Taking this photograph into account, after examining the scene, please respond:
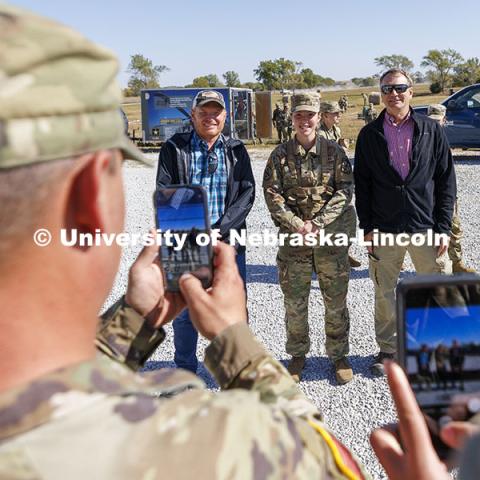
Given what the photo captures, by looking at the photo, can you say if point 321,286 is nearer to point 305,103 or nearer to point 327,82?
point 305,103

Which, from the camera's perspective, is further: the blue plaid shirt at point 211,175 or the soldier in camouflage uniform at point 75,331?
the blue plaid shirt at point 211,175

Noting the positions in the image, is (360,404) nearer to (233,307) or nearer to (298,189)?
(298,189)

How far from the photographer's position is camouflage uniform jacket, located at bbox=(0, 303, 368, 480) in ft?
2.32

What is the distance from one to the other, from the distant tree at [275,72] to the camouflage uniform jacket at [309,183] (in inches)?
2331

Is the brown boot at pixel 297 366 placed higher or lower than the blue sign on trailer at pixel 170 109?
lower

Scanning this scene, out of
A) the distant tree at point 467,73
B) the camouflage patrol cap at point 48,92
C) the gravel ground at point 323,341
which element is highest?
the distant tree at point 467,73

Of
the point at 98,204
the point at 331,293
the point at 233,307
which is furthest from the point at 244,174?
the point at 98,204

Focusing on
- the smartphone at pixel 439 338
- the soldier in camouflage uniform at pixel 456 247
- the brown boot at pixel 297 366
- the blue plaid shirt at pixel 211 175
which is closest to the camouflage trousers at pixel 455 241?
the soldier in camouflage uniform at pixel 456 247

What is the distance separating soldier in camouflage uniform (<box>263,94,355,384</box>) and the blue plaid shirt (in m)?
0.38

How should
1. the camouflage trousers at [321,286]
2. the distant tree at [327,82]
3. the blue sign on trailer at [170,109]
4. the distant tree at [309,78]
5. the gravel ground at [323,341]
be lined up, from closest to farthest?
the gravel ground at [323,341]
the camouflage trousers at [321,286]
the blue sign on trailer at [170,109]
the distant tree at [309,78]
the distant tree at [327,82]

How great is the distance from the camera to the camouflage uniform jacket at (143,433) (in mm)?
706

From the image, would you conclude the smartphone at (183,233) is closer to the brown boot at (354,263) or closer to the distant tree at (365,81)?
the brown boot at (354,263)

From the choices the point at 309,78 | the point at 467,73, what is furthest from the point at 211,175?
the point at 309,78

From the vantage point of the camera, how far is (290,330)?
4023mm
